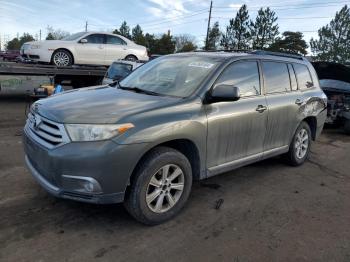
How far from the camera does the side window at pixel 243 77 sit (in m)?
4.31

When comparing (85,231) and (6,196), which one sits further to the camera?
(6,196)

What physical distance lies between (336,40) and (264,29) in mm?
10098

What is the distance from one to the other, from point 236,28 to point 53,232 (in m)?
53.8

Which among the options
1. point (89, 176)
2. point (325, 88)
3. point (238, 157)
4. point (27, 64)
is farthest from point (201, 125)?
point (27, 64)

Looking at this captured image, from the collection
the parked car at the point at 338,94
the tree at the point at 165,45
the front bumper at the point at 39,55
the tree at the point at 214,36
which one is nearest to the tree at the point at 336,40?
the tree at the point at 214,36

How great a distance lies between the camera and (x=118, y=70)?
1049 centimetres

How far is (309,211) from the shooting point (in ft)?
13.8

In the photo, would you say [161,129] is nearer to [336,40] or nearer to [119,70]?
[119,70]

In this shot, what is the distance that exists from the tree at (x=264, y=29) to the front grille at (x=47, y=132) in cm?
5123

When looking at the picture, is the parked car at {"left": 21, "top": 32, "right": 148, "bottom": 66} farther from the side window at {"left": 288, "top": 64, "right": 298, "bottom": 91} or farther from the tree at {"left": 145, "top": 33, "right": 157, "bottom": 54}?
the tree at {"left": 145, "top": 33, "right": 157, "bottom": 54}

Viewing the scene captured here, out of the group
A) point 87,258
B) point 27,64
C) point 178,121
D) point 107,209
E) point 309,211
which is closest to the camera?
point 87,258

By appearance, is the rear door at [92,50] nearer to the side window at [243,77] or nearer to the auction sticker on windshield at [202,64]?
the auction sticker on windshield at [202,64]

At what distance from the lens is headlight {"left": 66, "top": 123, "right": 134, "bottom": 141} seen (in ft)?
10.5

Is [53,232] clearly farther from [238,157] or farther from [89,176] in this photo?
[238,157]
